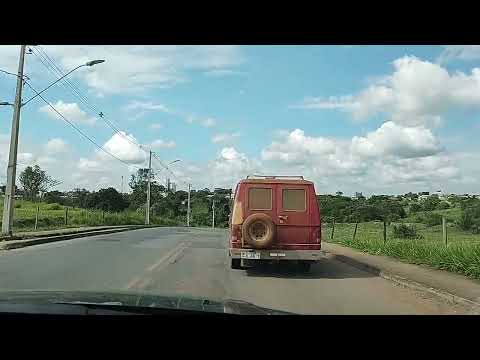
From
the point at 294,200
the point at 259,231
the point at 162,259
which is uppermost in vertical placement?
the point at 294,200

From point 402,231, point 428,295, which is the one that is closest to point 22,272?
point 428,295

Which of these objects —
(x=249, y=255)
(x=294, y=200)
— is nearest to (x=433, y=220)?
(x=294, y=200)

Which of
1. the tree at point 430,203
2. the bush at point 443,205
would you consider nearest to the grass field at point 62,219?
the tree at point 430,203

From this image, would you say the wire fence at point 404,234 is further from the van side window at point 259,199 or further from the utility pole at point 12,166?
the utility pole at point 12,166

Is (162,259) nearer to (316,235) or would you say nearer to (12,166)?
(316,235)

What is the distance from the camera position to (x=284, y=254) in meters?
14.5

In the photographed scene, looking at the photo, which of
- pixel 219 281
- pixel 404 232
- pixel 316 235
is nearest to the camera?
pixel 219 281

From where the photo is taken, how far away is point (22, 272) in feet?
45.6

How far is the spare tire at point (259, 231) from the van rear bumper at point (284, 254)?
19 centimetres

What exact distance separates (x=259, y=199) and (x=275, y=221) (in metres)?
0.69

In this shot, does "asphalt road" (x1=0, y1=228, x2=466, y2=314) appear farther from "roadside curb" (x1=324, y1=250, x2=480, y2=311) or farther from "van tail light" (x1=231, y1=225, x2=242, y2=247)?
"van tail light" (x1=231, y1=225, x2=242, y2=247)
